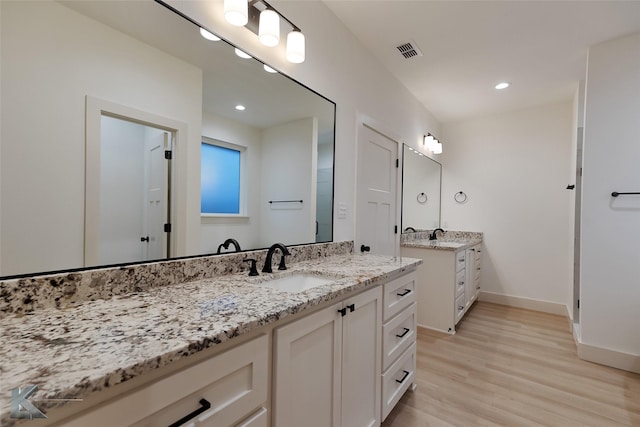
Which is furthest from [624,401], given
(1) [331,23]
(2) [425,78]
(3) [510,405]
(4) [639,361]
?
(1) [331,23]

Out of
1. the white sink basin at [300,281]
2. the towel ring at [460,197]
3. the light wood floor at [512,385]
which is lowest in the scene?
the light wood floor at [512,385]

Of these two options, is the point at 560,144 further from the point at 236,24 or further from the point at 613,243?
the point at 236,24

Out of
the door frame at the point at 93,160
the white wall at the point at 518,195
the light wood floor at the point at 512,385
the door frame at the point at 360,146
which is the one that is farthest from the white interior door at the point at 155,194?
the white wall at the point at 518,195

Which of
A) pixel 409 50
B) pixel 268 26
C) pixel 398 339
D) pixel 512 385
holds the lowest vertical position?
pixel 512 385

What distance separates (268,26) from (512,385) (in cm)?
269

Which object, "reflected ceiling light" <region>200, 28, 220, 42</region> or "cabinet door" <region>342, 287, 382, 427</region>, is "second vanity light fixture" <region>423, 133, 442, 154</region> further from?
"reflected ceiling light" <region>200, 28, 220, 42</region>

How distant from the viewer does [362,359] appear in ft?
4.29

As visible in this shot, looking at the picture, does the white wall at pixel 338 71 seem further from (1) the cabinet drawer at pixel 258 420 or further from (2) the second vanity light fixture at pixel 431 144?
(1) the cabinet drawer at pixel 258 420

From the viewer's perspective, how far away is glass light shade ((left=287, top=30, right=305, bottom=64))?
4.99 ft

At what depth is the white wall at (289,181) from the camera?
5.35 ft

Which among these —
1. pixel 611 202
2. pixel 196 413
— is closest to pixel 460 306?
pixel 611 202

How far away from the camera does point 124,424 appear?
537mm

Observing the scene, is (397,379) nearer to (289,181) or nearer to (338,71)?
(289,181)

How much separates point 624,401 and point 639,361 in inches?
22.5
